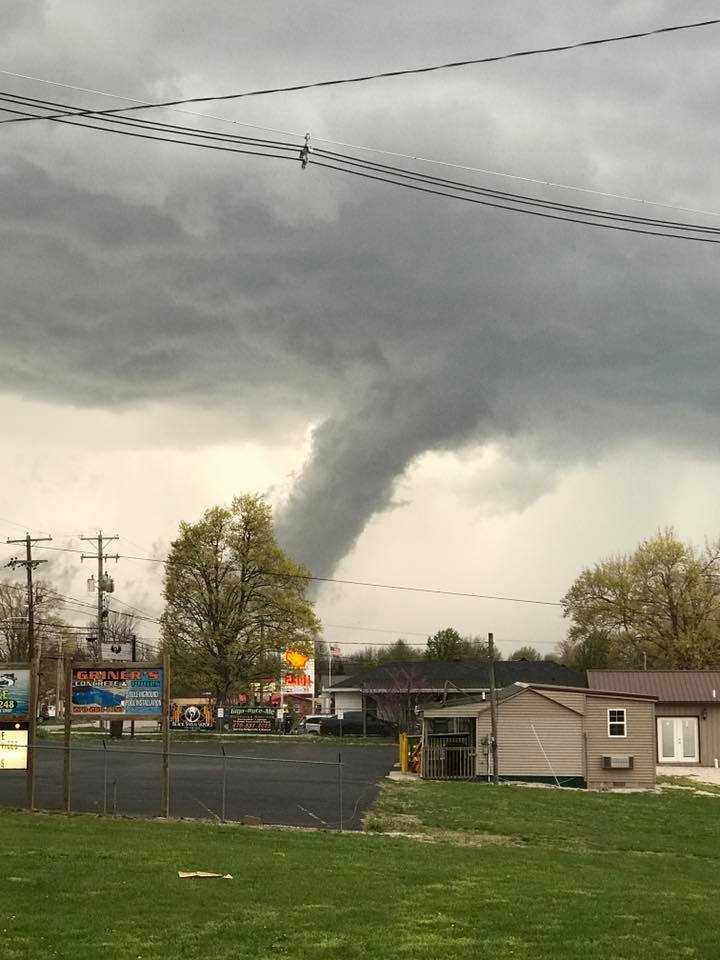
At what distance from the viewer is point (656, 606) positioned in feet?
295

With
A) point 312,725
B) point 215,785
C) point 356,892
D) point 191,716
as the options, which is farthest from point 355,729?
point 356,892

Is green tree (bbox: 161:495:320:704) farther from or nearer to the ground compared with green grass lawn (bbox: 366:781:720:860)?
farther from the ground

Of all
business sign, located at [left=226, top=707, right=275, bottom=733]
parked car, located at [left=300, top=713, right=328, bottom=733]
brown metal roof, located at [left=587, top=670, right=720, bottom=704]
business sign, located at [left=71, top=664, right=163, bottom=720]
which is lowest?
parked car, located at [left=300, top=713, right=328, bottom=733]

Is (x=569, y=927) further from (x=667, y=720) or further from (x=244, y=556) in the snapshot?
(x=244, y=556)

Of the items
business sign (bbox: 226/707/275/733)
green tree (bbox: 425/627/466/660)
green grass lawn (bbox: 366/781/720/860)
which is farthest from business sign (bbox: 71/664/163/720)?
green tree (bbox: 425/627/466/660)

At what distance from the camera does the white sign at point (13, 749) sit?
31.0 metres

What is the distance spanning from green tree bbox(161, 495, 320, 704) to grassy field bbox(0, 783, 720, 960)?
45.5 metres

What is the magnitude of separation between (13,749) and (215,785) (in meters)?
10.4

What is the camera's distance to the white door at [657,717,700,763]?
63.7 metres

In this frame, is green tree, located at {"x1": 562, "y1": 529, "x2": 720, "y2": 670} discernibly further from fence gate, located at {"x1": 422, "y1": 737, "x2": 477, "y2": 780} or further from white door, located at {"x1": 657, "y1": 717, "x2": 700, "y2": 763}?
fence gate, located at {"x1": 422, "y1": 737, "x2": 477, "y2": 780}

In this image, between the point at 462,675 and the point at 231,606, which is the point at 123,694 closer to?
the point at 231,606

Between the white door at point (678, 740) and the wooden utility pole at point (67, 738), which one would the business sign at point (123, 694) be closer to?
the wooden utility pole at point (67, 738)

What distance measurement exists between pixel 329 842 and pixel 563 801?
53.8 ft

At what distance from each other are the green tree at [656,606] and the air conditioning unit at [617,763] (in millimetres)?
40585
